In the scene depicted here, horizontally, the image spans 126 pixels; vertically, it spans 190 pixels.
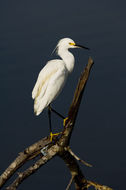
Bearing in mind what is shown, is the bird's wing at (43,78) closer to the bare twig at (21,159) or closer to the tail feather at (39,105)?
the tail feather at (39,105)

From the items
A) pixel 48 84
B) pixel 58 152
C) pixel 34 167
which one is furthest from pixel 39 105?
pixel 34 167

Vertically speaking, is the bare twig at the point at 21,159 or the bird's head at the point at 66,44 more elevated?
the bird's head at the point at 66,44

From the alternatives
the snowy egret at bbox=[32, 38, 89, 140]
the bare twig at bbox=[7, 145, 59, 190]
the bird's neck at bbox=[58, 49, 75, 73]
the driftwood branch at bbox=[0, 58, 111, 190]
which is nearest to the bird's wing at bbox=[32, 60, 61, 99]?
the snowy egret at bbox=[32, 38, 89, 140]

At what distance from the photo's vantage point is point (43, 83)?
127 inches

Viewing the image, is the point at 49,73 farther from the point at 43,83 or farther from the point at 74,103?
the point at 74,103

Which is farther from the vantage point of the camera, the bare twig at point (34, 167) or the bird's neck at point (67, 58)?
the bird's neck at point (67, 58)

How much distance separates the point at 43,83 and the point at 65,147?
24.2 inches

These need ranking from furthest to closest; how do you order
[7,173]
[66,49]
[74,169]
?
1. [66,49]
2. [74,169]
3. [7,173]

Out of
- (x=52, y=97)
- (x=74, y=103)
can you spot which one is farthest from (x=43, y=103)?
(x=74, y=103)

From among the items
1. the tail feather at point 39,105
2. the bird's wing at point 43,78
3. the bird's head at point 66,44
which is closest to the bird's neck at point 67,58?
the bird's head at point 66,44

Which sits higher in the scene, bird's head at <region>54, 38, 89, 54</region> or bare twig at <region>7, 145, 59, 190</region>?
bird's head at <region>54, 38, 89, 54</region>

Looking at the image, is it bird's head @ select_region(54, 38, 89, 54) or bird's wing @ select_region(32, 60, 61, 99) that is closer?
bird's wing @ select_region(32, 60, 61, 99)

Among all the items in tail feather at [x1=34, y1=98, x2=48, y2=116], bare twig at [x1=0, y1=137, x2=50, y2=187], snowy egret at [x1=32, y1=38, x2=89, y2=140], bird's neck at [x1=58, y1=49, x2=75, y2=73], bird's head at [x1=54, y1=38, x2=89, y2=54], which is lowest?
bare twig at [x1=0, y1=137, x2=50, y2=187]

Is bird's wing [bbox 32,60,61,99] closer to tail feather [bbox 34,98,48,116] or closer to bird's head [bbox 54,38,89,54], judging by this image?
tail feather [bbox 34,98,48,116]
